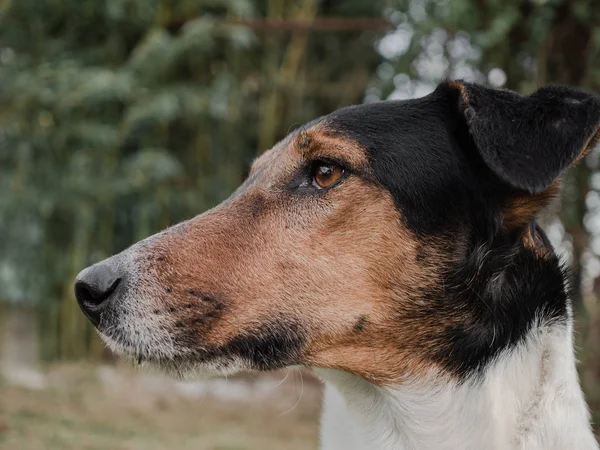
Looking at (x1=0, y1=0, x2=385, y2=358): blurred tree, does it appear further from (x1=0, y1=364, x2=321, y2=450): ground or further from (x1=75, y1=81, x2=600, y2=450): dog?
(x1=75, y1=81, x2=600, y2=450): dog

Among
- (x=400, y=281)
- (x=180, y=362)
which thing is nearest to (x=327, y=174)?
(x=400, y=281)

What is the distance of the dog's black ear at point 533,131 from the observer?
2.40m

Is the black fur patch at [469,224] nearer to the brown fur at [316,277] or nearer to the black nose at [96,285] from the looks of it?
the brown fur at [316,277]

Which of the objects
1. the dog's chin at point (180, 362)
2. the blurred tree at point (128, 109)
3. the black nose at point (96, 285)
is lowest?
the blurred tree at point (128, 109)

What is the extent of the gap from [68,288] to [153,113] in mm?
2191

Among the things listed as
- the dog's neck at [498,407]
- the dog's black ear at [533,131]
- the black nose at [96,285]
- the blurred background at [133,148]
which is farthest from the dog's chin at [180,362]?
the blurred background at [133,148]

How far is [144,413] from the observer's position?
693 centimetres

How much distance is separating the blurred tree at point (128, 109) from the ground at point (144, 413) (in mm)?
920

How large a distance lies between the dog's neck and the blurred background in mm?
3257

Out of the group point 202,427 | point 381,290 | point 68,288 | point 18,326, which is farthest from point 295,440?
point 381,290

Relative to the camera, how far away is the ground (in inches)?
219

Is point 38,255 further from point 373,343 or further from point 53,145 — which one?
point 373,343

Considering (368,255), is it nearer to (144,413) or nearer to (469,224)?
(469,224)

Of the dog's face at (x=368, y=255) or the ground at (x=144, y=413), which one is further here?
the ground at (x=144, y=413)
